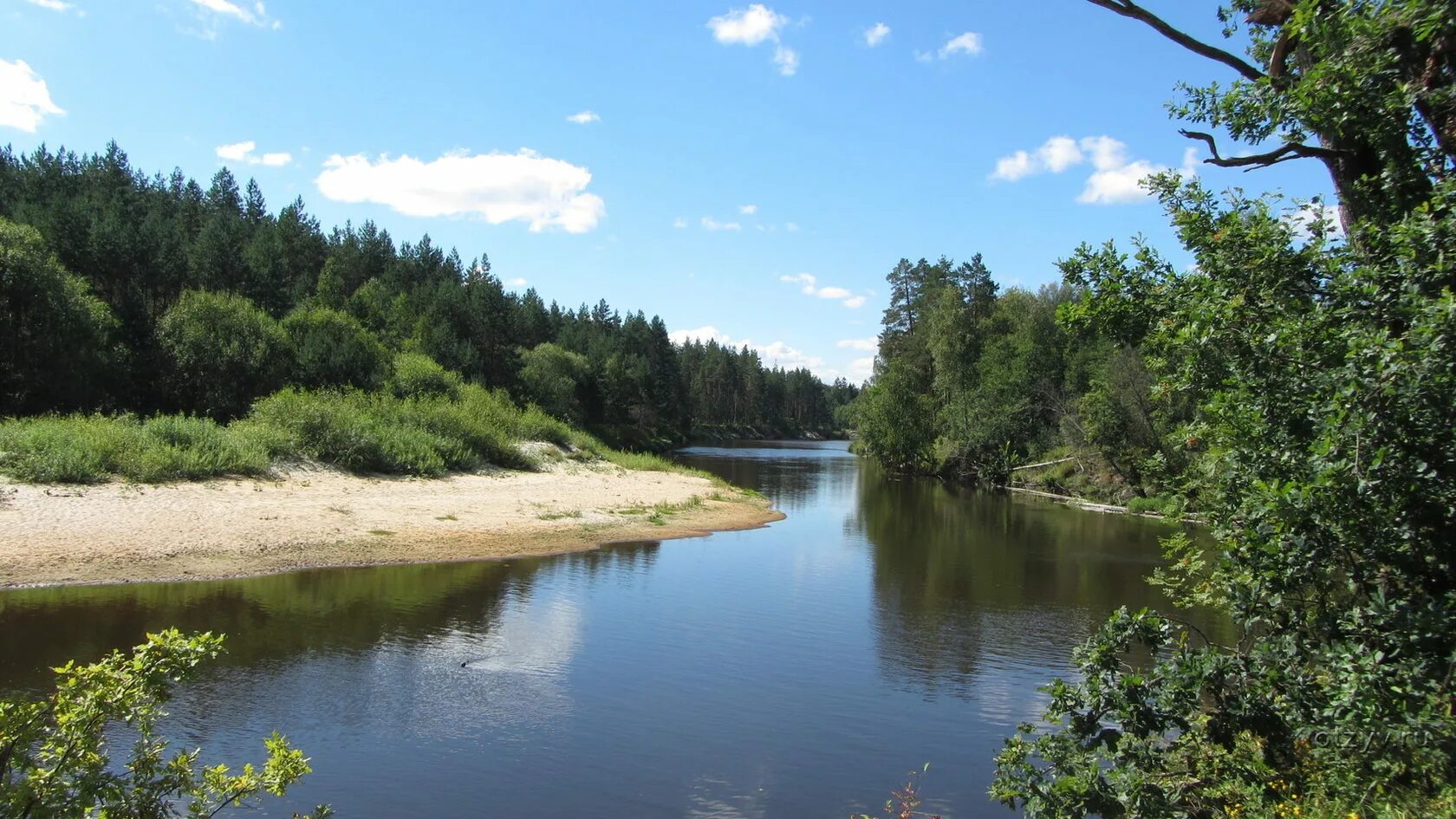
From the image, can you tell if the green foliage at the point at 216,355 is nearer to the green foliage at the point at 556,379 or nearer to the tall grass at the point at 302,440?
the tall grass at the point at 302,440

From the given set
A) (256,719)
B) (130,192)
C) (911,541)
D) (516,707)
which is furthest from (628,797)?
(130,192)

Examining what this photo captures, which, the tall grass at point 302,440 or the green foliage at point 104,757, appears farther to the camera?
the tall grass at point 302,440

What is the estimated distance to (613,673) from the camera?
14820 millimetres

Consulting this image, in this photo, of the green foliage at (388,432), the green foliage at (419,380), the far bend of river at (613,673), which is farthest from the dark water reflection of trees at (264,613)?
the green foliage at (419,380)

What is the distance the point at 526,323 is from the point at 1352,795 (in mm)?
91894

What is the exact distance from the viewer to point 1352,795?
20.4 ft

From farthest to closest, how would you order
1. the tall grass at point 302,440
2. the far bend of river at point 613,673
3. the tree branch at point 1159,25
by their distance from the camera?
the tall grass at point 302,440
the far bend of river at point 613,673
the tree branch at point 1159,25

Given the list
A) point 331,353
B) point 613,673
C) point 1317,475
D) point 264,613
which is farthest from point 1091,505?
point 331,353

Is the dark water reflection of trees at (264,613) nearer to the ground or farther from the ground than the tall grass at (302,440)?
nearer to the ground

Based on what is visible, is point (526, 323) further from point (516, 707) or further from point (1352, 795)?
point (1352, 795)

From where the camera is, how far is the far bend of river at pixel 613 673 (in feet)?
34.2

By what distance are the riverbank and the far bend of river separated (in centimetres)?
155

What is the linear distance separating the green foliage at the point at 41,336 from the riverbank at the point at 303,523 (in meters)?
15.3

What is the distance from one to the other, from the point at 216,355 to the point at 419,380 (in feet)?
40.5
